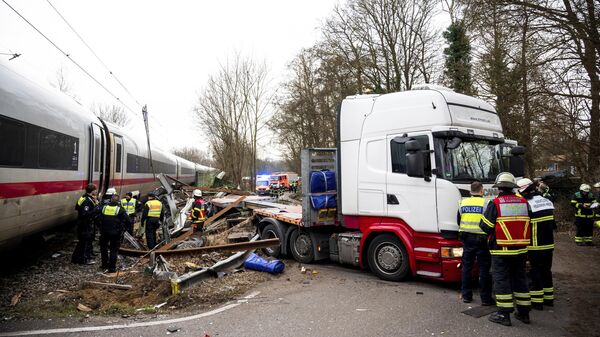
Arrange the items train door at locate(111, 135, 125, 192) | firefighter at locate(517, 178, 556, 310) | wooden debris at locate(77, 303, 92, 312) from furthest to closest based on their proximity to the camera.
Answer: train door at locate(111, 135, 125, 192) < wooden debris at locate(77, 303, 92, 312) < firefighter at locate(517, 178, 556, 310)

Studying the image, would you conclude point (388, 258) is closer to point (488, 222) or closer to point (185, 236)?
point (488, 222)

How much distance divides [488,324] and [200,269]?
483cm

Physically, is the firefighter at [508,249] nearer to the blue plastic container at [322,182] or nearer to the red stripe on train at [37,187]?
the blue plastic container at [322,182]

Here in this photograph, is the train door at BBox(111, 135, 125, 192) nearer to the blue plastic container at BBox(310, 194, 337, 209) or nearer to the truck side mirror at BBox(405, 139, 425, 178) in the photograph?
the blue plastic container at BBox(310, 194, 337, 209)

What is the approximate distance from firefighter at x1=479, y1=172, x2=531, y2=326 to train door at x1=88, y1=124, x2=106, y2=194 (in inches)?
359

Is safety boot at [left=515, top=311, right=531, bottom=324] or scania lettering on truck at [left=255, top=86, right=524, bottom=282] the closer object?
safety boot at [left=515, top=311, right=531, bottom=324]

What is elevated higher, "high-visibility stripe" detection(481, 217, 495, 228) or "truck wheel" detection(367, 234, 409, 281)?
"high-visibility stripe" detection(481, 217, 495, 228)

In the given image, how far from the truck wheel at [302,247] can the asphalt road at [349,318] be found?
171 centimetres

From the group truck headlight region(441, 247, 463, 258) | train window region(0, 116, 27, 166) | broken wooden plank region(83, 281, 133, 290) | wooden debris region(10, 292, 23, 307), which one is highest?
train window region(0, 116, 27, 166)

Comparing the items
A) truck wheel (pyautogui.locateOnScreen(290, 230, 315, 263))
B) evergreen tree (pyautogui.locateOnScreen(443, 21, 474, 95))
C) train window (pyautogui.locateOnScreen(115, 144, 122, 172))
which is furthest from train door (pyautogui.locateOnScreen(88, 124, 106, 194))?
evergreen tree (pyautogui.locateOnScreen(443, 21, 474, 95))

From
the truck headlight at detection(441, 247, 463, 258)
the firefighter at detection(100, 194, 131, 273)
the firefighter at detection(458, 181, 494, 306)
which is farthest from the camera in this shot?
the firefighter at detection(100, 194, 131, 273)

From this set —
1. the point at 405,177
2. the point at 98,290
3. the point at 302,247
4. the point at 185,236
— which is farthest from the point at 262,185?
the point at 405,177

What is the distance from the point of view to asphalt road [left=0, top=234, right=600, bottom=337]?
15.1ft

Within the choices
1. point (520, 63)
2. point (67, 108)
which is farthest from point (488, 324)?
point (520, 63)
